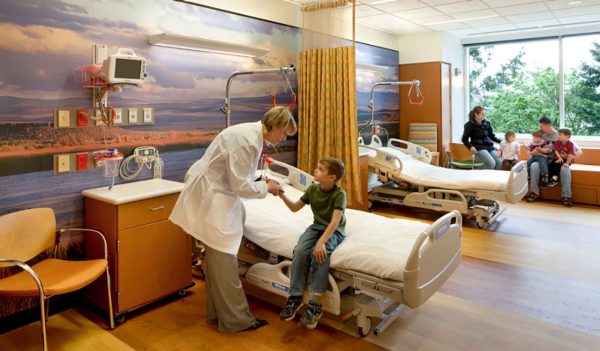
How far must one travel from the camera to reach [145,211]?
9.93 ft

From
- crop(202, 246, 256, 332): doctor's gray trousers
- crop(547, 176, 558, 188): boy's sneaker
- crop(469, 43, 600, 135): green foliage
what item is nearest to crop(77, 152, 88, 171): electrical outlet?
crop(202, 246, 256, 332): doctor's gray trousers

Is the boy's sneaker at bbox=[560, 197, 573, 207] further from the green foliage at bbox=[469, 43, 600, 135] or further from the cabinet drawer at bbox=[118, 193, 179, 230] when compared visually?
the cabinet drawer at bbox=[118, 193, 179, 230]

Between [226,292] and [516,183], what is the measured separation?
3.57 metres

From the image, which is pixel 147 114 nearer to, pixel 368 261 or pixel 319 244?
pixel 319 244

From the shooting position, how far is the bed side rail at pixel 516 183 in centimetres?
480

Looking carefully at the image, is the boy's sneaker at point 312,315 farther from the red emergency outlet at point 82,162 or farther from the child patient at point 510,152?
the child patient at point 510,152

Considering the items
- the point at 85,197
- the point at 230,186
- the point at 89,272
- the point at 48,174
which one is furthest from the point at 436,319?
the point at 48,174

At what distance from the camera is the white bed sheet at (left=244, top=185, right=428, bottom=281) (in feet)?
8.57

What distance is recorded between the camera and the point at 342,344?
2674mm

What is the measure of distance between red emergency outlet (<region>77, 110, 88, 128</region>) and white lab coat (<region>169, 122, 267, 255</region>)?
3.22ft

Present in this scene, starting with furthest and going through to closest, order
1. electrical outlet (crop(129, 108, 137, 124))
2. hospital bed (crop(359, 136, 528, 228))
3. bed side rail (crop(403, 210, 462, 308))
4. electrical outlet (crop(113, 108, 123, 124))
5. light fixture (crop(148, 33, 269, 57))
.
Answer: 1. hospital bed (crop(359, 136, 528, 228))
2. light fixture (crop(148, 33, 269, 57))
3. electrical outlet (crop(129, 108, 137, 124))
4. electrical outlet (crop(113, 108, 123, 124))
5. bed side rail (crop(403, 210, 462, 308))

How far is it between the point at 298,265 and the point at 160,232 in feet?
3.39

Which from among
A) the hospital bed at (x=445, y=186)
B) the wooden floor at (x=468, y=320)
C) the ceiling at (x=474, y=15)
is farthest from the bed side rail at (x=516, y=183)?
the ceiling at (x=474, y=15)

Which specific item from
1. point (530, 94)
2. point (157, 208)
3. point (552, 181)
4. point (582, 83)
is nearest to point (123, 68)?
point (157, 208)
